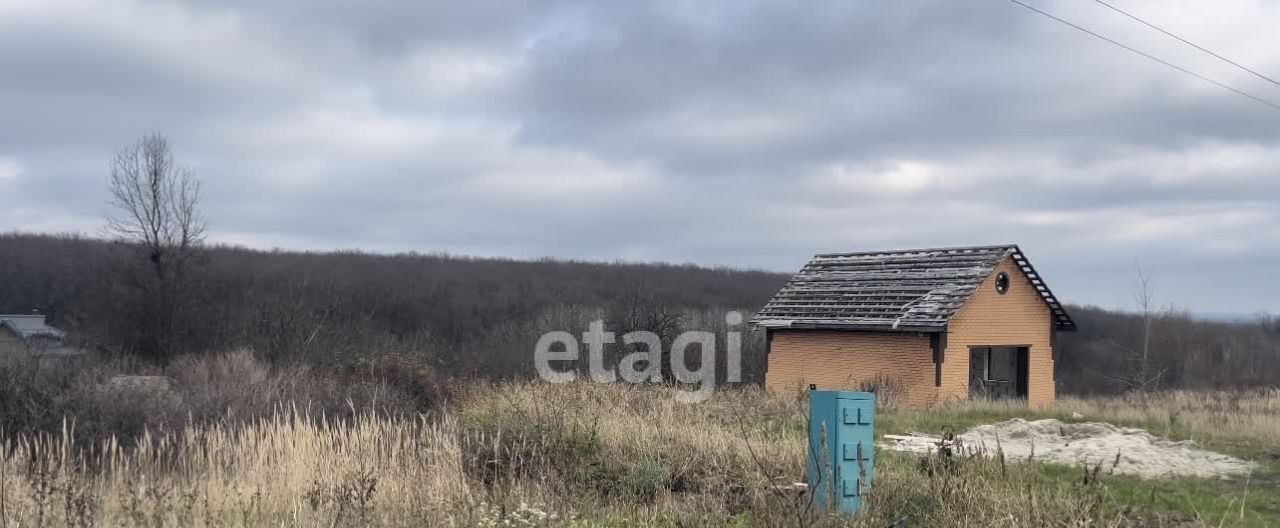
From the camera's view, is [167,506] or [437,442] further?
[437,442]

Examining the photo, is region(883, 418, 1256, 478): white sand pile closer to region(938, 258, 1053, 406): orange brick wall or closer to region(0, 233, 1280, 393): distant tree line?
region(938, 258, 1053, 406): orange brick wall

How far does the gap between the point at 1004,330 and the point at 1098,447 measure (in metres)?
12.2

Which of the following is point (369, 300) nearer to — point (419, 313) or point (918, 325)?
point (419, 313)

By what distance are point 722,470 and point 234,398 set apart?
858 cm

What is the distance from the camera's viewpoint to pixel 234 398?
15188 mm

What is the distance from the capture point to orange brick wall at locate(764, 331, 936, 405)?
24.3 meters

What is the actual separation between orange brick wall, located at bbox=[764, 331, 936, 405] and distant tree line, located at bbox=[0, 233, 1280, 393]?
8062 mm

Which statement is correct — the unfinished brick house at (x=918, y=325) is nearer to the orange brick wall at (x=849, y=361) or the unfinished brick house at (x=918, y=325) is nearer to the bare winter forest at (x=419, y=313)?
the orange brick wall at (x=849, y=361)

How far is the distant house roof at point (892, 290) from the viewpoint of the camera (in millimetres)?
24859

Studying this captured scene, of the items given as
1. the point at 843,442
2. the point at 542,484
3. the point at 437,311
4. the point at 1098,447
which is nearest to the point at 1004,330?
the point at 1098,447

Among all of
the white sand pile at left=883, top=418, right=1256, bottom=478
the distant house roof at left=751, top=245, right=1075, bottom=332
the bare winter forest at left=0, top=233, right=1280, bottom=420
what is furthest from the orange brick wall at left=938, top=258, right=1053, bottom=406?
the bare winter forest at left=0, top=233, right=1280, bottom=420

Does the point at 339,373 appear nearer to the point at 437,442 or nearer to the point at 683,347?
the point at 437,442

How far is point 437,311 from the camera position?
76188mm

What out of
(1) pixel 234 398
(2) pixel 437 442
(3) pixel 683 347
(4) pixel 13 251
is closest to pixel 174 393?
(1) pixel 234 398
